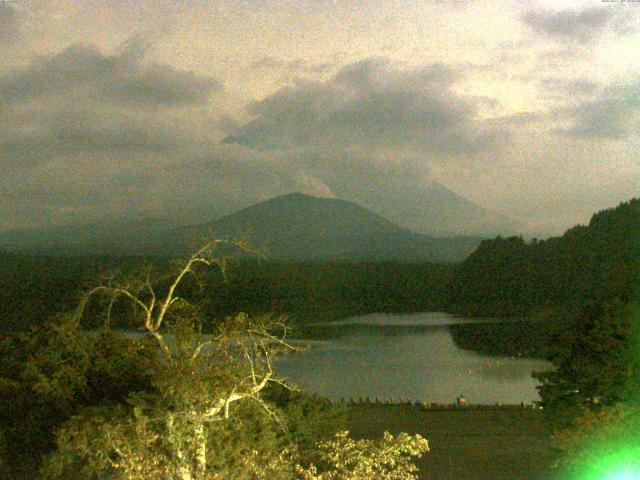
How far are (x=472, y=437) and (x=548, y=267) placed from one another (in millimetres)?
54114

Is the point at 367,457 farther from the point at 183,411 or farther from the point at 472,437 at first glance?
the point at 472,437

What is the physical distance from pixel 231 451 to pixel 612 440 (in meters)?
5.26

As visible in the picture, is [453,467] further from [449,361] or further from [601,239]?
[601,239]

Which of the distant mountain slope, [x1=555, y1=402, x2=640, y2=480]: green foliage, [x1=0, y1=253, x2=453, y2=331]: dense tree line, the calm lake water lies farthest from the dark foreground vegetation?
the distant mountain slope

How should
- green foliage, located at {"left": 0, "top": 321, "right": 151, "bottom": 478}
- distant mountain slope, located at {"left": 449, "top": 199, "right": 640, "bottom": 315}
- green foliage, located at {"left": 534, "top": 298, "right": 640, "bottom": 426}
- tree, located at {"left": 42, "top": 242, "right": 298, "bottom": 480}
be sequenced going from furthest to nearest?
1. distant mountain slope, located at {"left": 449, "top": 199, "right": 640, "bottom": 315}
2. green foliage, located at {"left": 534, "top": 298, "right": 640, "bottom": 426}
3. green foliage, located at {"left": 0, "top": 321, "right": 151, "bottom": 478}
4. tree, located at {"left": 42, "top": 242, "right": 298, "bottom": 480}

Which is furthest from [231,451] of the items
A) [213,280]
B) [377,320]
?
[377,320]

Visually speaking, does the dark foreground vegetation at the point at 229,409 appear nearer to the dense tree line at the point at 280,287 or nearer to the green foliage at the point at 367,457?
the green foliage at the point at 367,457

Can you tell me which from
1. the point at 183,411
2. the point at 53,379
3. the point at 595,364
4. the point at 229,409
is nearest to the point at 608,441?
the point at 595,364

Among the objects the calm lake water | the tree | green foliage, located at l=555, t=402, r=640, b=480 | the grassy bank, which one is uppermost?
the tree

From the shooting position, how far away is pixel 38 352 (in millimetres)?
11375

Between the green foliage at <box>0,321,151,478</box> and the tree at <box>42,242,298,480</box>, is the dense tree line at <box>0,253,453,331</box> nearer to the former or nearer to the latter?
the green foliage at <box>0,321,151,478</box>

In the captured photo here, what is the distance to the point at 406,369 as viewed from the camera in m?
35.8

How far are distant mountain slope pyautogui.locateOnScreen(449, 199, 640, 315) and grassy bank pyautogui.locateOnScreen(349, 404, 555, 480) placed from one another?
43035mm

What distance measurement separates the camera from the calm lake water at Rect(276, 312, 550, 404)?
96.9 ft
